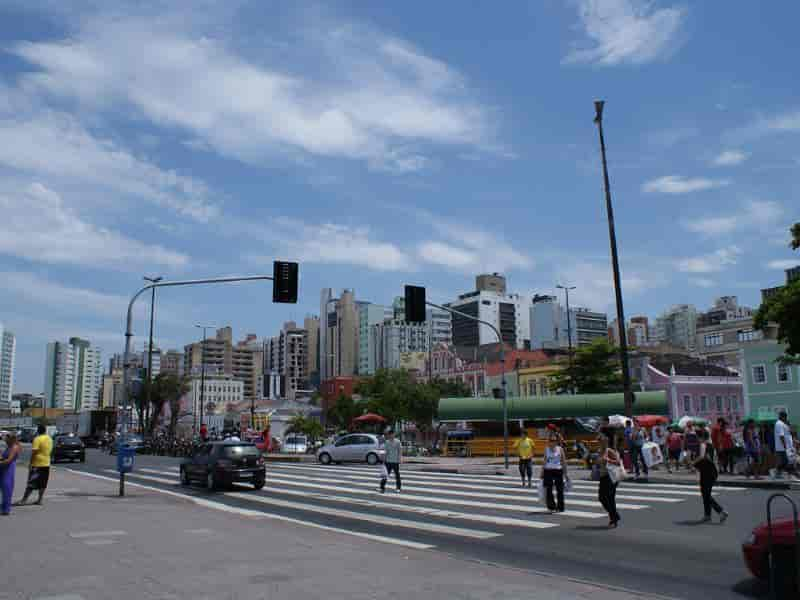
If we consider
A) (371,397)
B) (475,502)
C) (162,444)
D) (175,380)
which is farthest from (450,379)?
(475,502)

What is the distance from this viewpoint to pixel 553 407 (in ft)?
145

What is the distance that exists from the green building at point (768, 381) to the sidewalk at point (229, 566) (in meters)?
46.2

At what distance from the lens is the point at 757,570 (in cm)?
801

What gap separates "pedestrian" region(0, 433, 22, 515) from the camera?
1362 centimetres

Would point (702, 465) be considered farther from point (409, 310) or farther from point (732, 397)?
point (732, 397)

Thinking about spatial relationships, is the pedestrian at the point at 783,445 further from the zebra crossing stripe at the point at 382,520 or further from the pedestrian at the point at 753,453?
the zebra crossing stripe at the point at 382,520

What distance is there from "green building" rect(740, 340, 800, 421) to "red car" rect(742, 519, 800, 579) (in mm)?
46397

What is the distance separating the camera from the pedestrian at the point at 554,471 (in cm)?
1446

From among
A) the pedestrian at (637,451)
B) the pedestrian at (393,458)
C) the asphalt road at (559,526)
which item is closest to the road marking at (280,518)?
the asphalt road at (559,526)

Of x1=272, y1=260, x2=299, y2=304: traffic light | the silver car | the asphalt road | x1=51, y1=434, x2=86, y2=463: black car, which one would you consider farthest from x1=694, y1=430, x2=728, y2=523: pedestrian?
x1=51, y1=434, x2=86, y2=463: black car

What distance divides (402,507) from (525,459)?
545 cm

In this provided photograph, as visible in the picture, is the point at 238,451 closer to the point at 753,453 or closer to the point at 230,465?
the point at 230,465

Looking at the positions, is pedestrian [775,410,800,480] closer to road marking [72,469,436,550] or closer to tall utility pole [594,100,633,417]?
tall utility pole [594,100,633,417]

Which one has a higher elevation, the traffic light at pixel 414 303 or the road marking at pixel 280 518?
the traffic light at pixel 414 303
